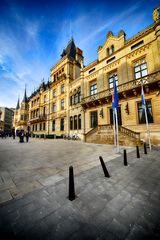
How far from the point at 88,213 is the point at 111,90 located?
14783 mm

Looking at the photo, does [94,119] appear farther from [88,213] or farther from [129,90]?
[88,213]

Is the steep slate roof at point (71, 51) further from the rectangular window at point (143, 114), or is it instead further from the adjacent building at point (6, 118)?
the adjacent building at point (6, 118)

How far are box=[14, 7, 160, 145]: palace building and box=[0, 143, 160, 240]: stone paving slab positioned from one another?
8418 millimetres

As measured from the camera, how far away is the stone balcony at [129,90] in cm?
1097

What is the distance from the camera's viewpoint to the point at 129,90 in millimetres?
12539

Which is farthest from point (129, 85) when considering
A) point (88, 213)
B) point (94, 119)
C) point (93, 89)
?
point (88, 213)

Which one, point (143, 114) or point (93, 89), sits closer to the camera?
point (143, 114)

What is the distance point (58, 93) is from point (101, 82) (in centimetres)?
1268

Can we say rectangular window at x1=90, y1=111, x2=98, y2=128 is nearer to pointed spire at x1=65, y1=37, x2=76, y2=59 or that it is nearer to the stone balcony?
the stone balcony

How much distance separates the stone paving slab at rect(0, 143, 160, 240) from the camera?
1646mm

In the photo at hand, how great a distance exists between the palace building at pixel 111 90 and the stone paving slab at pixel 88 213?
8.42 metres

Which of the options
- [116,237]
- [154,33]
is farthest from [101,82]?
[116,237]

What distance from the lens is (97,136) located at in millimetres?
13430

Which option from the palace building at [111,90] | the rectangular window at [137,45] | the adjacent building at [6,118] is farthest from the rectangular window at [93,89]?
the adjacent building at [6,118]
